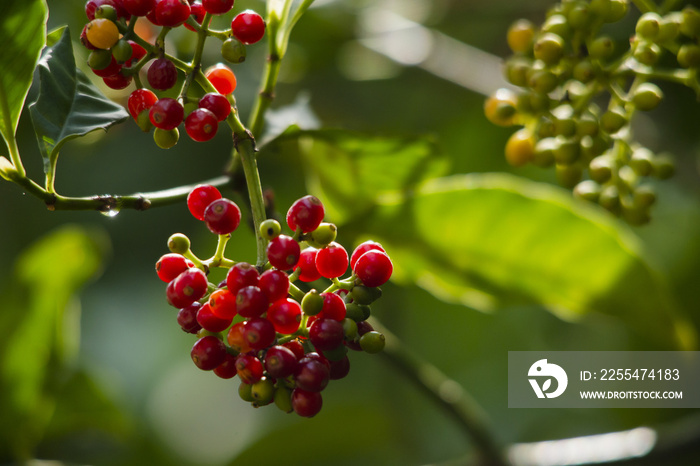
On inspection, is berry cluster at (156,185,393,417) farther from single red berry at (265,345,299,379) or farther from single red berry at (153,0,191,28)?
single red berry at (153,0,191,28)

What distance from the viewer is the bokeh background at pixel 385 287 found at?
1.64 meters

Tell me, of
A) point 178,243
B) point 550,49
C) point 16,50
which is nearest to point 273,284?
point 178,243

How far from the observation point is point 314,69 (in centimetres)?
212

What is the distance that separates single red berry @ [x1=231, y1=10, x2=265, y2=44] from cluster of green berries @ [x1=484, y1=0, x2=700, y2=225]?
1.43 ft

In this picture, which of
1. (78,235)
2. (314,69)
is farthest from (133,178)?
(78,235)

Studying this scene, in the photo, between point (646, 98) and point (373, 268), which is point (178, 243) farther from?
point (646, 98)

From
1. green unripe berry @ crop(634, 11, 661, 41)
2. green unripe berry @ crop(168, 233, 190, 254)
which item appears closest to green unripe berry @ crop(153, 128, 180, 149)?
green unripe berry @ crop(168, 233, 190, 254)

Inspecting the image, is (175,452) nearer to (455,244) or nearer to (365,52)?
(365,52)

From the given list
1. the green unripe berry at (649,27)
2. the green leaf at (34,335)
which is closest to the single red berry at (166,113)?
the green unripe berry at (649,27)

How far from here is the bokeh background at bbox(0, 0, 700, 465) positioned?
1643 millimetres

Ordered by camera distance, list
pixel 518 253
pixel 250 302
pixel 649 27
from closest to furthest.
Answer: pixel 250 302 < pixel 649 27 < pixel 518 253

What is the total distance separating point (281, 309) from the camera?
2.19ft

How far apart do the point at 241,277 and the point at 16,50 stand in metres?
0.43

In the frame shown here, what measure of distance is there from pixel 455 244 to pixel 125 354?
7.72 ft
